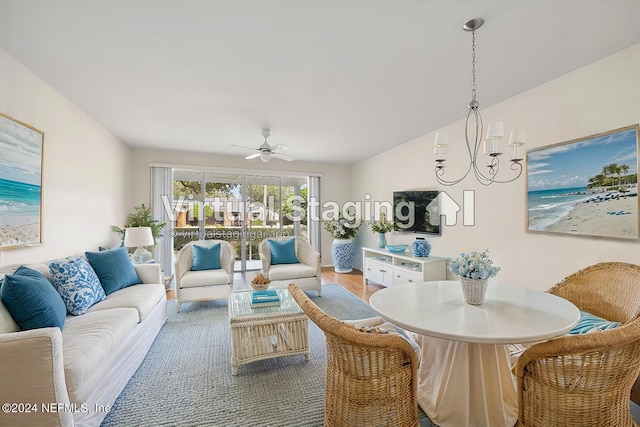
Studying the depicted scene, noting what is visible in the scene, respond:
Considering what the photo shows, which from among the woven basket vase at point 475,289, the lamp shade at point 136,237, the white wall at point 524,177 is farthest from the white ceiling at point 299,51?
the woven basket vase at point 475,289

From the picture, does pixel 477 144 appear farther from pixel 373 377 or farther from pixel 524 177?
pixel 373 377

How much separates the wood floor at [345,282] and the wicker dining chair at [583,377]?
9.19ft

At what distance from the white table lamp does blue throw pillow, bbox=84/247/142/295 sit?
2.10 ft

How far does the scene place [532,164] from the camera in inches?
103

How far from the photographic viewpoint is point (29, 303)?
1592 mm

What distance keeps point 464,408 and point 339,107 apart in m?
2.84

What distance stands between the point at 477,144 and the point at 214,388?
3.71 m

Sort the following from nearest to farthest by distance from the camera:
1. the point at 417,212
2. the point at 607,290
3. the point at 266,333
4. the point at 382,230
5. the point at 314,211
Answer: the point at 607,290 → the point at 266,333 → the point at 417,212 → the point at 382,230 → the point at 314,211

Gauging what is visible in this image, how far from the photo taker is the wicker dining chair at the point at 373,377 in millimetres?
1155

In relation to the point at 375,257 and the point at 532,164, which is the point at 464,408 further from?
the point at 375,257

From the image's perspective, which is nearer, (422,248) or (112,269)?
(112,269)

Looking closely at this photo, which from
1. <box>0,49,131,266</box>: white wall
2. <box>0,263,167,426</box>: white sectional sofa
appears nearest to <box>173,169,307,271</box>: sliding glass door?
<box>0,49,131,266</box>: white wall

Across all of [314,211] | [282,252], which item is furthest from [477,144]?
[314,211]

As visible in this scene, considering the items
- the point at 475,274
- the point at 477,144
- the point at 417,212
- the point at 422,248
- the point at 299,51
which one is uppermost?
the point at 299,51
